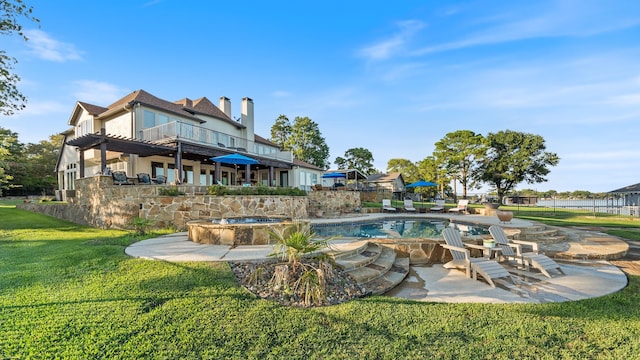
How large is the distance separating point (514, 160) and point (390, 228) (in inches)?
1289

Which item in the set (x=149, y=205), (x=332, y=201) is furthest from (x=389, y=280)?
(x=332, y=201)

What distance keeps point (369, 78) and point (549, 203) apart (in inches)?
1107

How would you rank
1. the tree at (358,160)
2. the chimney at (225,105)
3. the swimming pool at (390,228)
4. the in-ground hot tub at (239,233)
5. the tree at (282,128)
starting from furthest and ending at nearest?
the tree at (358,160), the tree at (282,128), the chimney at (225,105), the swimming pool at (390,228), the in-ground hot tub at (239,233)

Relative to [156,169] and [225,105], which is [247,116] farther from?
[156,169]

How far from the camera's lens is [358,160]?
4881 cm

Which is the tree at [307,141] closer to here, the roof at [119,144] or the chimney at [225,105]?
the chimney at [225,105]

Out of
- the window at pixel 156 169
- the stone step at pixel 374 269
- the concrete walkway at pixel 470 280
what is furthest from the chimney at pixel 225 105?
the stone step at pixel 374 269

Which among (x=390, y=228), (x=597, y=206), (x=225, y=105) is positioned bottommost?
(x=390, y=228)

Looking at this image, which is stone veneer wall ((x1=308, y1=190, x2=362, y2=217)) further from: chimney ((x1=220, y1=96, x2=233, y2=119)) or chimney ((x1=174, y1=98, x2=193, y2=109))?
chimney ((x1=174, y1=98, x2=193, y2=109))

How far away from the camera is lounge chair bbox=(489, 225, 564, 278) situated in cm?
611

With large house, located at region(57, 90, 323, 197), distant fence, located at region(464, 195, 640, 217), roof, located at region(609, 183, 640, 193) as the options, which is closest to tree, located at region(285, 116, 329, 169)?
large house, located at region(57, 90, 323, 197)

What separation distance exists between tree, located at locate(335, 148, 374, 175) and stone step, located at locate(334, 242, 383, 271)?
1645 inches

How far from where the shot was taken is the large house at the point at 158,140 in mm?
→ 14469

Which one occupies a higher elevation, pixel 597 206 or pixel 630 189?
pixel 630 189
